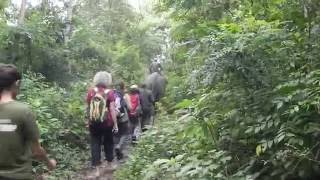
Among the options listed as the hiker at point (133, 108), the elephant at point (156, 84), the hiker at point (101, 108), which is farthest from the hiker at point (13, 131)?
the elephant at point (156, 84)

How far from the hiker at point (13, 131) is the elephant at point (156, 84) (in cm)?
933

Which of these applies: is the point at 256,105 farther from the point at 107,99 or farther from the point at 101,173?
the point at 101,173

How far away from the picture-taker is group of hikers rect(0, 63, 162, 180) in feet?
12.8

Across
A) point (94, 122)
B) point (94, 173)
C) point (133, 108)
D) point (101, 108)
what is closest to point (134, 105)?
point (133, 108)

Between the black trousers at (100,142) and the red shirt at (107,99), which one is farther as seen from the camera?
the black trousers at (100,142)

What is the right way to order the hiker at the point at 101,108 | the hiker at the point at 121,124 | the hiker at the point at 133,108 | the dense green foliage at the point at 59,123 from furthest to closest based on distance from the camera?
the hiker at the point at 133,108 → the hiker at the point at 121,124 → the dense green foliage at the point at 59,123 → the hiker at the point at 101,108

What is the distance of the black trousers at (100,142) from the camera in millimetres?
8914

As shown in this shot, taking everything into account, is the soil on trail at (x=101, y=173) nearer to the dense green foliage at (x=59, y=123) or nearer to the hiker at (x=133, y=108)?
the dense green foliage at (x=59, y=123)

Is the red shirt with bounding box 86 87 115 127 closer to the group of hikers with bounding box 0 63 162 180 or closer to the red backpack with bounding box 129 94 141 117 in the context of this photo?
the group of hikers with bounding box 0 63 162 180

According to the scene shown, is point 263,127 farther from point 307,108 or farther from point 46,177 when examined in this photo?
point 46,177

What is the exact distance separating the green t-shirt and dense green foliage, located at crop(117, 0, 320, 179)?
1.87 meters

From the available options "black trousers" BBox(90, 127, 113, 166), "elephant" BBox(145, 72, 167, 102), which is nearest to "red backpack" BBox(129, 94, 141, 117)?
"elephant" BBox(145, 72, 167, 102)

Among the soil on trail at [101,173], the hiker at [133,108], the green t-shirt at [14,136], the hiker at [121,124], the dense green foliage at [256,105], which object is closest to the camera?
the green t-shirt at [14,136]

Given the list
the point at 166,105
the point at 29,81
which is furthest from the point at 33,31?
the point at 166,105
